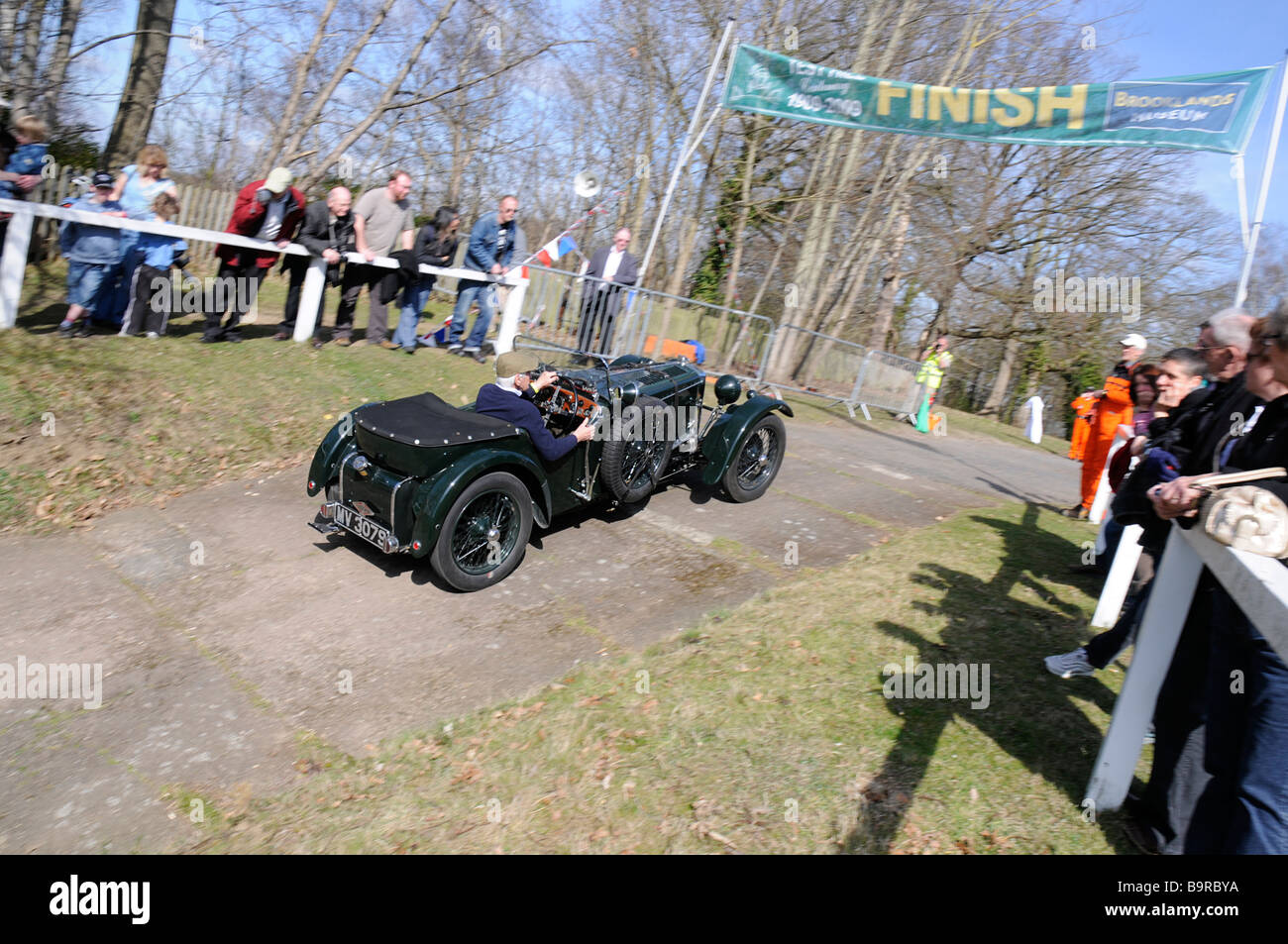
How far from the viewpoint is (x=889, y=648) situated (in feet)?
16.7

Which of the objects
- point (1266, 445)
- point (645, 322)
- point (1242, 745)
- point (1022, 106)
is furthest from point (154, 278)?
point (1022, 106)

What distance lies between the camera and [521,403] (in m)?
5.86

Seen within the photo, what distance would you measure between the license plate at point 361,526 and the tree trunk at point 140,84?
8.25m

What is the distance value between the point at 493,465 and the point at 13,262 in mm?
4903

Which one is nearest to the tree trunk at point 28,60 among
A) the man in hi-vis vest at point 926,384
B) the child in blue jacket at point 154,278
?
the child in blue jacket at point 154,278

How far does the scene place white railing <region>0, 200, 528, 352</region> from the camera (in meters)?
6.87

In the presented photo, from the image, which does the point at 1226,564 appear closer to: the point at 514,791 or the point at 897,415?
the point at 514,791

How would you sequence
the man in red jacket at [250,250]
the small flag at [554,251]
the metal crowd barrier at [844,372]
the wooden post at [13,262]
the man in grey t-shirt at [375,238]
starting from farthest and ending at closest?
the metal crowd barrier at [844,372] < the small flag at [554,251] < the man in grey t-shirt at [375,238] < the man in red jacket at [250,250] < the wooden post at [13,262]

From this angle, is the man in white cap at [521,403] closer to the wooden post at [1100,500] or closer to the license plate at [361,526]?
the license plate at [361,526]

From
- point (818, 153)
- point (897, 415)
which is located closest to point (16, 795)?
point (897, 415)

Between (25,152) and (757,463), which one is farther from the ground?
(25,152)

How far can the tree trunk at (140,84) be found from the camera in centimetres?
1073

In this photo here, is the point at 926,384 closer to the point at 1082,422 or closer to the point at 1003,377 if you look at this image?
the point at 1082,422

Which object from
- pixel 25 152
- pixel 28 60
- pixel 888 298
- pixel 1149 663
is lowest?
pixel 1149 663
